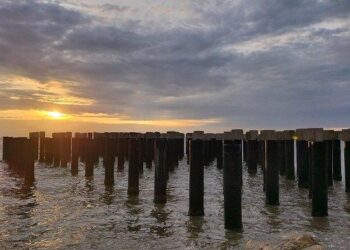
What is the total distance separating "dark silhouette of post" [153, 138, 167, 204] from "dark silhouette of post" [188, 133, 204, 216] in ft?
6.44

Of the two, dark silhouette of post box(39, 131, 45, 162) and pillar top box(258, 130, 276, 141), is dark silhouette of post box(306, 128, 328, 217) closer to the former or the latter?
pillar top box(258, 130, 276, 141)

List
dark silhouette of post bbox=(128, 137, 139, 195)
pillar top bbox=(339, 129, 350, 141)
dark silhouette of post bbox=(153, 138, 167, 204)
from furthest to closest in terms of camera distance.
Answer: dark silhouette of post bbox=(128, 137, 139, 195)
dark silhouette of post bbox=(153, 138, 167, 204)
pillar top bbox=(339, 129, 350, 141)

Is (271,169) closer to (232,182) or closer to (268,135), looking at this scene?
(268,135)

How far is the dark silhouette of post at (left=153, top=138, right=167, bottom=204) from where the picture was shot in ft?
41.8

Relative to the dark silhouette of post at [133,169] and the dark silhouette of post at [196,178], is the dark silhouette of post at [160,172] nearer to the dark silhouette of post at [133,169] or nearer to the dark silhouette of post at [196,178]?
the dark silhouette of post at [133,169]

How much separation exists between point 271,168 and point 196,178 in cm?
271

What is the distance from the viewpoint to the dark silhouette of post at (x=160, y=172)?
12.8m

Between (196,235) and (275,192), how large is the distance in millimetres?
4322

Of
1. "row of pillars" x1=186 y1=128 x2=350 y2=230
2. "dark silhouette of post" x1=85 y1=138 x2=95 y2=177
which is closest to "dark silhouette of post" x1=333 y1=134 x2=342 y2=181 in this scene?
"row of pillars" x1=186 y1=128 x2=350 y2=230

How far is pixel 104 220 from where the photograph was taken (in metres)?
10.6

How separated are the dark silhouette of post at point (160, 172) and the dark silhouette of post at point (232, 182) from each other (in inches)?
137

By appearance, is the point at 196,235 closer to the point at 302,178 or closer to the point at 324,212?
the point at 324,212

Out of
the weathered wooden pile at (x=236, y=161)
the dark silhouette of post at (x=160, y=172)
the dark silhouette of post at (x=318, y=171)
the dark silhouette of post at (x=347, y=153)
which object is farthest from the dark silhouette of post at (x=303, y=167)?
the dark silhouette of post at (x=160, y=172)

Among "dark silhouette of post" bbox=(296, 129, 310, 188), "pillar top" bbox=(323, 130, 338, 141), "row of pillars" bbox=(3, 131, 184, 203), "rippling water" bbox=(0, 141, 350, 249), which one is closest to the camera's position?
"rippling water" bbox=(0, 141, 350, 249)
